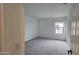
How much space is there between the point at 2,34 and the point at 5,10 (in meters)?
0.26

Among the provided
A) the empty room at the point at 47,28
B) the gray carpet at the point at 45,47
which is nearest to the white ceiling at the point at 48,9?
the empty room at the point at 47,28

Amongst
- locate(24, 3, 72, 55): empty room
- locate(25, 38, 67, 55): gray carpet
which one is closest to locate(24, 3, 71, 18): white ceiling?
locate(24, 3, 72, 55): empty room

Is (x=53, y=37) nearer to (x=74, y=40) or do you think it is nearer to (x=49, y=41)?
(x=49, y=41)

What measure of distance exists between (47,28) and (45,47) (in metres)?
0.22

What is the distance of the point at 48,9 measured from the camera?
0.98 metres

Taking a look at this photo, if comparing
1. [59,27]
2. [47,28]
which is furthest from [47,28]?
[59,27]

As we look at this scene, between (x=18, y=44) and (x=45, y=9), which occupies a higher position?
(x=45, y=9)

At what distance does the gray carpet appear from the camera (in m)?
1.01

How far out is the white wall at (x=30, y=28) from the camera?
1012mm

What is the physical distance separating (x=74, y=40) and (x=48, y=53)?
12.6 inches

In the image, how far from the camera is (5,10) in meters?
Result: 0.97

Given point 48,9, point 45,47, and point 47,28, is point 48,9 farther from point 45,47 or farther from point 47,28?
point 45,47
